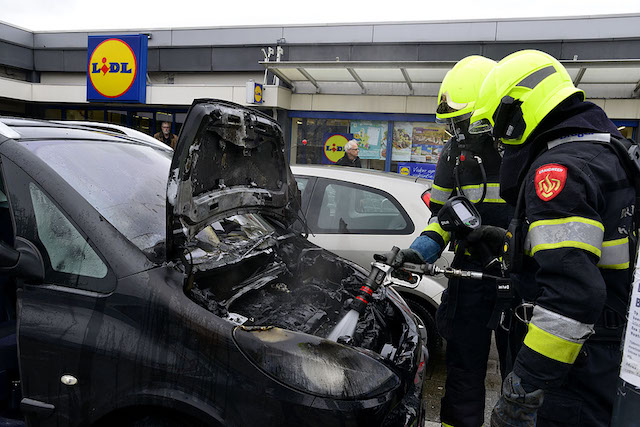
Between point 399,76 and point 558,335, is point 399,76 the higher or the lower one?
the higher one

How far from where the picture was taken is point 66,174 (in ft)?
6.55

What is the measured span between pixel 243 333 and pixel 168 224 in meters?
0.52

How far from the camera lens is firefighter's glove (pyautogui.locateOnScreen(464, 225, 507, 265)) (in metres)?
2.49

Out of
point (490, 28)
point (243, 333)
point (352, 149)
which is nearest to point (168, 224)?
point (243, 333)

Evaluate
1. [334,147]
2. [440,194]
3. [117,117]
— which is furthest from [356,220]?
[117,117]

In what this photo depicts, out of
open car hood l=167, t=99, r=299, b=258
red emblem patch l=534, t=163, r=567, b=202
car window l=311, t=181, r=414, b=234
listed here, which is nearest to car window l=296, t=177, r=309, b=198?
car window l=311, t=181, r=414, b=234

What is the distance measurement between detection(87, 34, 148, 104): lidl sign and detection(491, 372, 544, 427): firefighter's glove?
404 inches

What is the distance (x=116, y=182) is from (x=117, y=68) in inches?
367

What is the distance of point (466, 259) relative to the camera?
9.06 feet

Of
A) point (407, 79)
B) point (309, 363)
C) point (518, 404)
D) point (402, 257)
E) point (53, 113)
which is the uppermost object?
point (407, 79)

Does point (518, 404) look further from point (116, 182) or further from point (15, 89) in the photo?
point (15, 89)

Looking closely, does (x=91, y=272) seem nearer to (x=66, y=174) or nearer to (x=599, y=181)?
(x=66, y=174)

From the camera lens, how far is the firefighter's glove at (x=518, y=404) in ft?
5.51

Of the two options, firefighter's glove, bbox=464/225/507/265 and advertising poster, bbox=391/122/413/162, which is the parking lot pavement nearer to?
firefighter's glove, bbox=464/225/507/265
